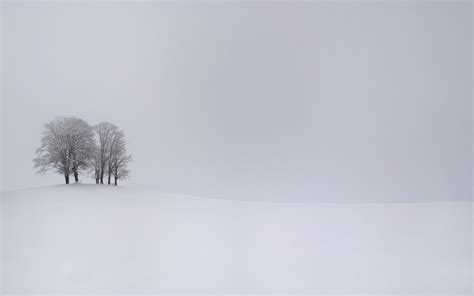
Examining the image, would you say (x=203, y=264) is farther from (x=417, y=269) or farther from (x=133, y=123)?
(x=417, y=269)

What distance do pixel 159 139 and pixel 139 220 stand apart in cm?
91

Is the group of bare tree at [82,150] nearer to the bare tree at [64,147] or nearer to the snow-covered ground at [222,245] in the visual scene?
the bare tree at [64,147]

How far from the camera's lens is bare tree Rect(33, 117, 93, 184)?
297 centimetres

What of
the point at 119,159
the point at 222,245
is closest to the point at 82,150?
the point at 119,159

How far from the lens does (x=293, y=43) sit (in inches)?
125

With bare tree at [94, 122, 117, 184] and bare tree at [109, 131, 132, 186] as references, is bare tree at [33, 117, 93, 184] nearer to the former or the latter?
bare tree at [94, 122, 117, 184]

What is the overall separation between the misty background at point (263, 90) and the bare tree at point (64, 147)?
0.15 m

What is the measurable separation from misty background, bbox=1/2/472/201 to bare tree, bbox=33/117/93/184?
0.15m

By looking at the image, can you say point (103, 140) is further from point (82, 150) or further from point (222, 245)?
point (222, 245)

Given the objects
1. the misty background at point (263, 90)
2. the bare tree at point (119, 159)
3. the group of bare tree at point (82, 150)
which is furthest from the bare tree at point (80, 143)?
the bare tree at point (119, 159)

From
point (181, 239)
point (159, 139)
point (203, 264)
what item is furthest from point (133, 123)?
point (203, 264)

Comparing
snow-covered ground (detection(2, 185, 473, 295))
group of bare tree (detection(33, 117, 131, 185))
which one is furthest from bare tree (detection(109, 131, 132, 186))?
snow-covered ground (detection(2, 185, 473, 295))

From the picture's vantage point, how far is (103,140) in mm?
3014

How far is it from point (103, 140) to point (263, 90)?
6.24 feet
